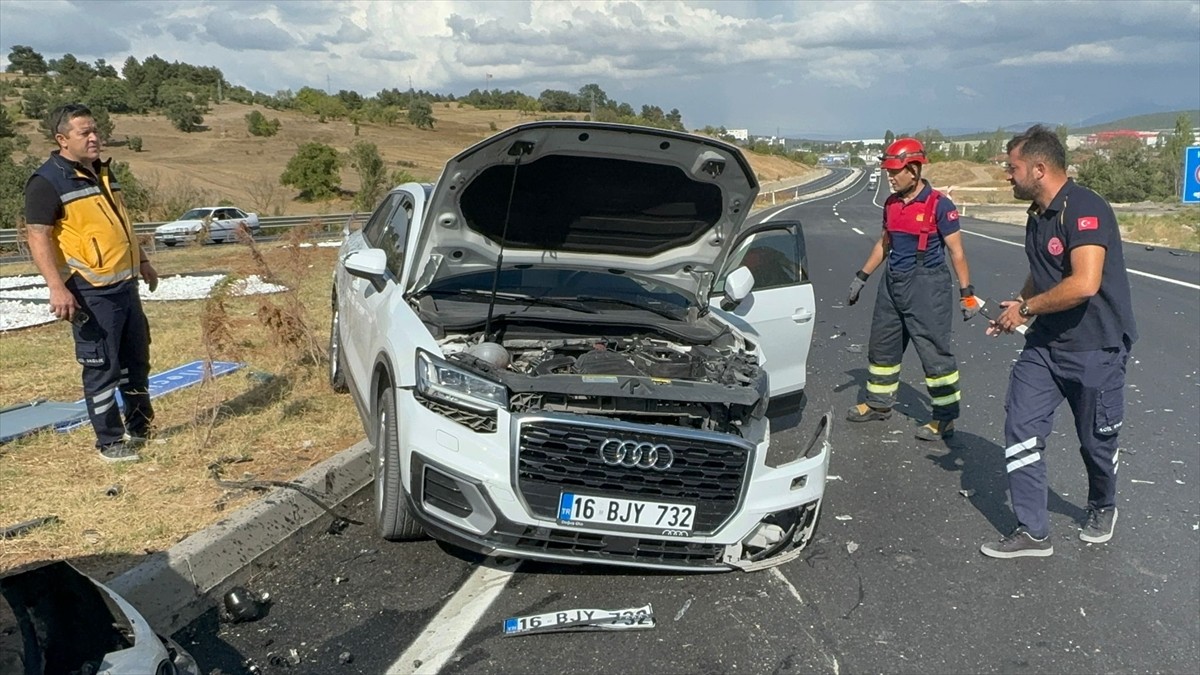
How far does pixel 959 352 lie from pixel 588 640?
6866 millimetres

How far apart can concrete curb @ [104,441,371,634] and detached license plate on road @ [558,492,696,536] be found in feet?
4.77

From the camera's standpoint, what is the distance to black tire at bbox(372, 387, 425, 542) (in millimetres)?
4035

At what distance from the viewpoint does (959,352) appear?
9.23m

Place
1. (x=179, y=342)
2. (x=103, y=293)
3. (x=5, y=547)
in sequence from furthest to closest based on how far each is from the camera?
(x=179, y=342), (x=103, y=293), (x=5, y=547)

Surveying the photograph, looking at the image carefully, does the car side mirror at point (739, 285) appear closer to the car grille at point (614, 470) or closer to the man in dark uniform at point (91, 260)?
the car grille at point (614, 470)

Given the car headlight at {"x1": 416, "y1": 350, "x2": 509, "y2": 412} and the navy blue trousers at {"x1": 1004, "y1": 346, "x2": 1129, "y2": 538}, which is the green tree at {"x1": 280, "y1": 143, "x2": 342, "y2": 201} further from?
the navy blue trousers at {"x1": 1004, "y1": 346, "x2": 1129, "y2": 538}

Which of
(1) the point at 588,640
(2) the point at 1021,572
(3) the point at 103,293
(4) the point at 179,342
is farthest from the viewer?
(4) the point at 179,342

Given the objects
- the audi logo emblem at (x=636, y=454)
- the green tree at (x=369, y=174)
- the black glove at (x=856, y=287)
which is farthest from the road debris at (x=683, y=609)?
the green tree at (x=369, y=174)

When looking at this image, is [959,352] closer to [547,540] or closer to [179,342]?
[547,540]

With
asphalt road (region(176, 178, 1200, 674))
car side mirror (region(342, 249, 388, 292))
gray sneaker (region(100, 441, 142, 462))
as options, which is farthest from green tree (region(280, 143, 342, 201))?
asphalt road (region(176, 178, 1200, 674))

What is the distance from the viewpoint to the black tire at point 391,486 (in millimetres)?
4035

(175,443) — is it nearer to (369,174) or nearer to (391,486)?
(391,486)

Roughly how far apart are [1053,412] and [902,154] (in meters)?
2.31

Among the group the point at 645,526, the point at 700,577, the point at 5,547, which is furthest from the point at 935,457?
the point at 5,547
